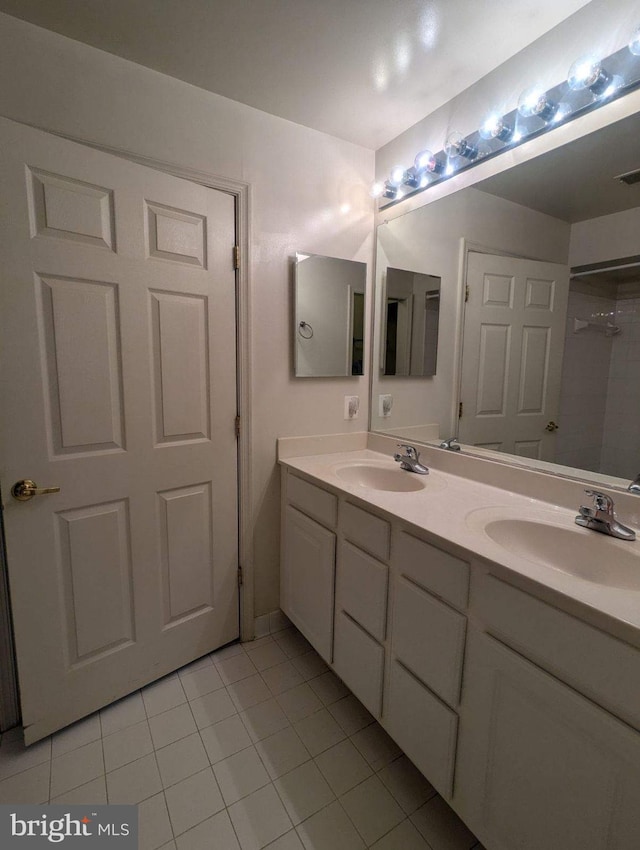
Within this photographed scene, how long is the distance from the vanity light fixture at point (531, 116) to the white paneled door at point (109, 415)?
812 mm

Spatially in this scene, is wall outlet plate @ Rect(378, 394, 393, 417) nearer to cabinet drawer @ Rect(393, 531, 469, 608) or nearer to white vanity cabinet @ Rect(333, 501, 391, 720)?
white vanity cabinet @ Rect(333, 501, 391, 720)

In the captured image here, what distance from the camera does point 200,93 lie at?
142cm

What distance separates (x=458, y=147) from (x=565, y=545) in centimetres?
142

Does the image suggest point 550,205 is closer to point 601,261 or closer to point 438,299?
point 601,261

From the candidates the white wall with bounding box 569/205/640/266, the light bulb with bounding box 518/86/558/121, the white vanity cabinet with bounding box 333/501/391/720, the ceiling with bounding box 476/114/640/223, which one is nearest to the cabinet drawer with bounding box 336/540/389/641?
the white vanity cabinet with bounding box 333/501/391/720

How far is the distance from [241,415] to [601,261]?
4.43ft

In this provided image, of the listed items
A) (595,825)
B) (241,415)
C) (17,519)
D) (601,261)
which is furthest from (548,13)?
(17,519)

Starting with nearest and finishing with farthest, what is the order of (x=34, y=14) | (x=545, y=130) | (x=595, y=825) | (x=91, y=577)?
(x=595, y=825) < (x=34, y=14) < (x=545, y=130) < (x=91, y=577)

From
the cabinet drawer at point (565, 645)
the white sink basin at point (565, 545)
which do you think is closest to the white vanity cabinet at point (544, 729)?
the cabinet drawer at point (565, 645)

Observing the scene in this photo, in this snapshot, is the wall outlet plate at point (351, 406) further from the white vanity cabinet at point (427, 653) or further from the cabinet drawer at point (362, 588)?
the white vanity cabinet at point (427, 653)

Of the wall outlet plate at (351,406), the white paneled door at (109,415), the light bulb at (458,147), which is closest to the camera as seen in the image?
the white paneled door at (109,415)

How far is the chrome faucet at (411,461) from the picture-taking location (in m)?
1.61

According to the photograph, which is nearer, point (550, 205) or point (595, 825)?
point (595, 825)

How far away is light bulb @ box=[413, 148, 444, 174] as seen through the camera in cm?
155
